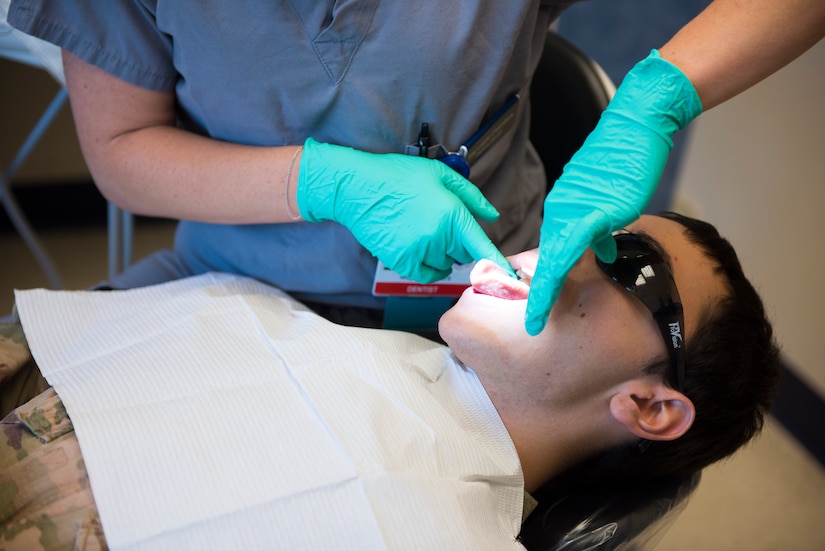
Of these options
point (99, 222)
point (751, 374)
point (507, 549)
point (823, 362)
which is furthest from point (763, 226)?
point (99, 222)

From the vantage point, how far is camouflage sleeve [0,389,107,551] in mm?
875

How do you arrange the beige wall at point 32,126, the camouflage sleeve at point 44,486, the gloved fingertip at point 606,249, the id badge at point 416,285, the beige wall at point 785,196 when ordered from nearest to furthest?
the camouflage sleeve at point 44,486, the gloved fingertip at point 606,249, the id badge at point 416,285, the beige wall at point 785,196, the beige wall at point 32,126

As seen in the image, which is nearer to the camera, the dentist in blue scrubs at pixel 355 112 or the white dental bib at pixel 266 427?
the white dental bib at pixel 266 427

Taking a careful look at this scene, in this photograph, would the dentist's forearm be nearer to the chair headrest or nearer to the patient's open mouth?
the patient's open mouth

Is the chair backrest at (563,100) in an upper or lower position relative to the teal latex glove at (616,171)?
lower

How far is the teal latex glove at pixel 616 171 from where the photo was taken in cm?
93

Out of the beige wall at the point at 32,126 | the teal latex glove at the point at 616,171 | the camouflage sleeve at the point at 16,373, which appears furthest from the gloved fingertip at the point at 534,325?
the beige wall at the point at 32,126

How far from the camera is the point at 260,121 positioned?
112 centimetres

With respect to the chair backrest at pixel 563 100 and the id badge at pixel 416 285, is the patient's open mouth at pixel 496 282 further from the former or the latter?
the chair backrest at pixel 563 100

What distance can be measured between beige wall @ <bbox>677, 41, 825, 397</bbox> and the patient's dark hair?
1.07 meters

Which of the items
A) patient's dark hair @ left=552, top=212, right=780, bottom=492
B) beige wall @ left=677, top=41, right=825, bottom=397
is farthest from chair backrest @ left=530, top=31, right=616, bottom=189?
beige wall @ left=677, top=41, right=825, bottom=397

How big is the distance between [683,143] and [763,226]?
479 millimetres

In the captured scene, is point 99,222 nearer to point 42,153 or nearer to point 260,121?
point 42,153

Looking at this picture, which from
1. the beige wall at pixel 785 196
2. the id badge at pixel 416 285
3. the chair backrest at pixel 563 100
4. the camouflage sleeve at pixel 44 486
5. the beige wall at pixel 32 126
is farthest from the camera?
the beige wall at pixel 32 126
